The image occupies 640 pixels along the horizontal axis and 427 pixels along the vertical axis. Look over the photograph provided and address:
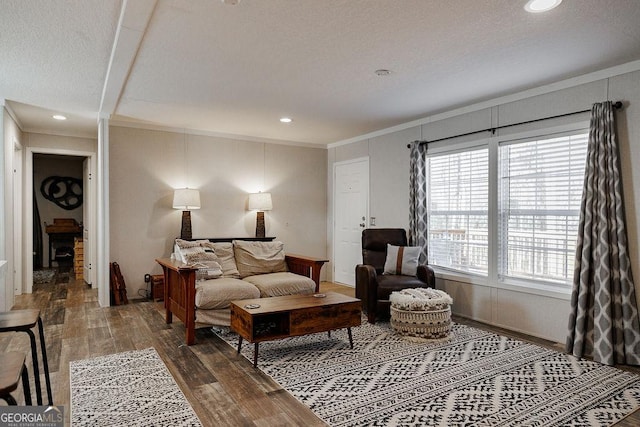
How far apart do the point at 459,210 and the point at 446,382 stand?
2355 mm

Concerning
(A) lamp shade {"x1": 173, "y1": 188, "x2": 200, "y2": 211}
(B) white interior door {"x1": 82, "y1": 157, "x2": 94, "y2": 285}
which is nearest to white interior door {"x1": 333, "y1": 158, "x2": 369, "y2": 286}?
(A) lamp shade {"x1": 173, "y1": 188, "x2": 200, "y2": 211}

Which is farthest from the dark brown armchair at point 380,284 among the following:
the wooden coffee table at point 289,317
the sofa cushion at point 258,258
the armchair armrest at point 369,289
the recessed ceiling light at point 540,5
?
the recessed ceiling light at point 540,5

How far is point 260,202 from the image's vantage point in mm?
5922

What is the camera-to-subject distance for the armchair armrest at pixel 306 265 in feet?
14.2

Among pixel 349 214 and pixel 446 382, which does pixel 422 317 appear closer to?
pixel 446 382

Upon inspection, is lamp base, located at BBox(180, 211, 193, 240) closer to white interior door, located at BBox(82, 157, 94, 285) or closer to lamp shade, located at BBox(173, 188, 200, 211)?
lamp shade, located at BBox(173, 188, 200, 211)

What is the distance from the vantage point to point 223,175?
19.4ft

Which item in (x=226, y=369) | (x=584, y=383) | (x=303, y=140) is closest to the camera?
(x=584, y=383)

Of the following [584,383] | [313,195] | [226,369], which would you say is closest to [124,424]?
[226,369]

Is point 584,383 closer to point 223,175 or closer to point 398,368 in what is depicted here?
point 398,368

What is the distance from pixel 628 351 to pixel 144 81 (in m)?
4.66

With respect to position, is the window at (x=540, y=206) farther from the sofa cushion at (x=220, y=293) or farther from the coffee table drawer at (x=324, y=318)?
the sofa cushion at (x=220, y=293)

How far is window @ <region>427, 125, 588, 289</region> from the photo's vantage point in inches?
144

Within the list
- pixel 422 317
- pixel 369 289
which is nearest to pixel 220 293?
pixel 369 289
